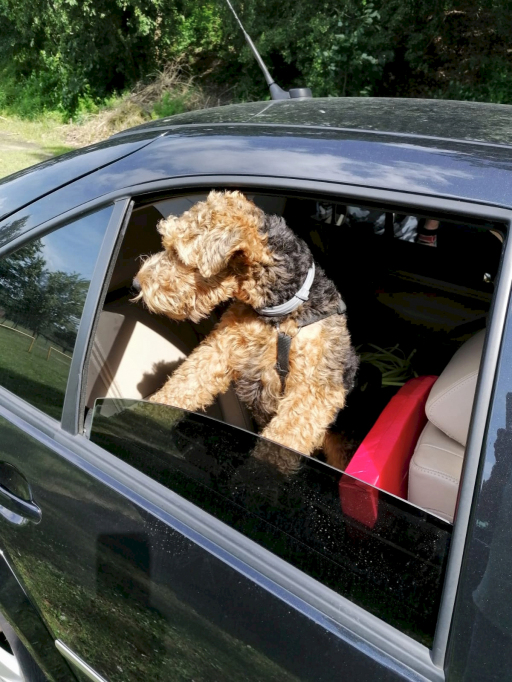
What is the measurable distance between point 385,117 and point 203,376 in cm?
131

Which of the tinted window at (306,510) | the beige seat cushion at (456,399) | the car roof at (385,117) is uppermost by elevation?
the car roof at (385,117)

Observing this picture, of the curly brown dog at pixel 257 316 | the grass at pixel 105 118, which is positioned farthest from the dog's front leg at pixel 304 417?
the grass at pixel 105 118

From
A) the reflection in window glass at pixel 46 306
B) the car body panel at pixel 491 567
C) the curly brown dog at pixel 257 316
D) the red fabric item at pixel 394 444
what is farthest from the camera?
the curly brown dog at pixel 257 316

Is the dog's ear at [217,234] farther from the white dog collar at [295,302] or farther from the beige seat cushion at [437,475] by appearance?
the beige seat cushion at [437,475]

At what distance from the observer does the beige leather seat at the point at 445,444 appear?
1.59 metres

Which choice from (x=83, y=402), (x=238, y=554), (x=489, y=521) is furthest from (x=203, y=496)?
(x=489, y=521)

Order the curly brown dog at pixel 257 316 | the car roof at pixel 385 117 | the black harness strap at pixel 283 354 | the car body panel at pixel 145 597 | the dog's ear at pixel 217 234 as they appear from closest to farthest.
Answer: the car body panel at pixel 145 597 → the car roof at pixel 385 117 → the dog's ear at pixel 217 234 → the curly brown dog at pixel 257 316 → the black harness strap at pixel 283 354

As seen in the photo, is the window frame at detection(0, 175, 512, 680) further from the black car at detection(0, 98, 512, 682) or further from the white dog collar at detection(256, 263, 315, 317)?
the white dog collar at detection(256, 263, 315, 317)

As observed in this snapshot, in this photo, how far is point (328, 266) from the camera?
3070 mm

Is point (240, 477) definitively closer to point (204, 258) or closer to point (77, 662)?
point (77, 662)

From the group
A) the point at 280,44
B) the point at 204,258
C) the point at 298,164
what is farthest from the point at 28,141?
the point at 298,164

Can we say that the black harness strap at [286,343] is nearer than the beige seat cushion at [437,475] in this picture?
No

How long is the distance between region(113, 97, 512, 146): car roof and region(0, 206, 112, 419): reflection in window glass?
443 mm

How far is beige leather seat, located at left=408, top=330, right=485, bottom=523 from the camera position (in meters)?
1.59
